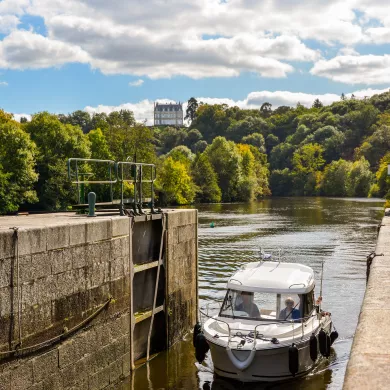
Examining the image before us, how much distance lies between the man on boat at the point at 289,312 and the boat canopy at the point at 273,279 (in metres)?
0.28

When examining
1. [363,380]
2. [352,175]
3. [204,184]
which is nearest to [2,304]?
[363,380]

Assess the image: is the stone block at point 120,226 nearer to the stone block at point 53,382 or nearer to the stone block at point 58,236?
the stone block at point 58,236

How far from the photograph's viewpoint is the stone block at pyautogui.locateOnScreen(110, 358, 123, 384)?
15471 millimetres

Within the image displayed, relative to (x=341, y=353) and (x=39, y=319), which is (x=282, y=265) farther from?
(x=39, y=319)

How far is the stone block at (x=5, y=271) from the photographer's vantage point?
1141 cm

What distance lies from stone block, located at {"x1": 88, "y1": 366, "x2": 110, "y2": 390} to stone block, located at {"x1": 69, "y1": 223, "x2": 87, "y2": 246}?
317 centimetres

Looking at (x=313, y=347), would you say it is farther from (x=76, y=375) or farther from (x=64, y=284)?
(x=64, y=284)

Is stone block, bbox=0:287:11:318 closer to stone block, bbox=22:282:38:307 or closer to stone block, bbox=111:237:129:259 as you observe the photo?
stone block, bbox=22:282:38:307

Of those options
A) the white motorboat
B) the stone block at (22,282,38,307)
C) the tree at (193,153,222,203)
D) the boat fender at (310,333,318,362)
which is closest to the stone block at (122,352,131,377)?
the white motorboat

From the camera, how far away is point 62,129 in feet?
245

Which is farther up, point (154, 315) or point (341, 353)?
point (154, 315)

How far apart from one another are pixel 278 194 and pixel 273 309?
146267 millimetres

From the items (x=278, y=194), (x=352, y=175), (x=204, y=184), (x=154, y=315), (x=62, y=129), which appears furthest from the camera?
(x=278, y=194)

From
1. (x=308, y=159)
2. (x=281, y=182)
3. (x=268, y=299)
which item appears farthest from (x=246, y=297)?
(x=308, y=159)
